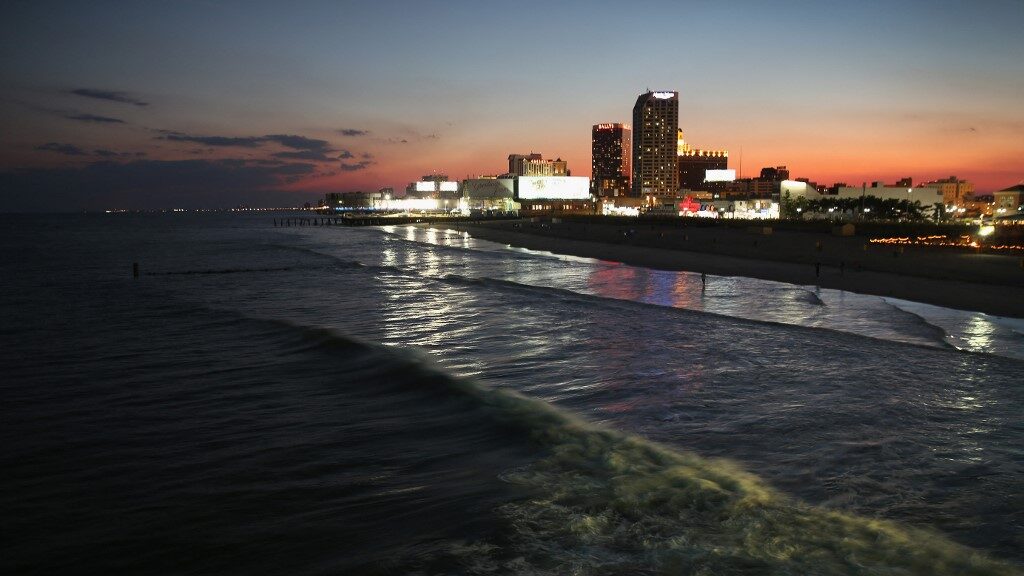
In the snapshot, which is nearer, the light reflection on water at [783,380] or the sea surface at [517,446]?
the sea surface at [517,446]

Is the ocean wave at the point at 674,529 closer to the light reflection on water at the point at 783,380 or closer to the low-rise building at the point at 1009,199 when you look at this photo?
the light reflection on water at the point at 783,380

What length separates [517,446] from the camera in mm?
10289

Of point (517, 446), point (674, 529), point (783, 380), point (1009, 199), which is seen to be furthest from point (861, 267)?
point (1009, 199)

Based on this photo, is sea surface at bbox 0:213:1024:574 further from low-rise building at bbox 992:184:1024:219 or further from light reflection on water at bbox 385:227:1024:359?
low-rise building at bbox 992:184:1024:219

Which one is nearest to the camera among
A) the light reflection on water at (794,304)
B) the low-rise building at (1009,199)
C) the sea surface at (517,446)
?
the sea surface at (517,446)

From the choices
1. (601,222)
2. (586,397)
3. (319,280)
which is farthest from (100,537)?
(601,222)

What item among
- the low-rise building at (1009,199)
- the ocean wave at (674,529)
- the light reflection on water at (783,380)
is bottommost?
the ocean wave at (674,529)

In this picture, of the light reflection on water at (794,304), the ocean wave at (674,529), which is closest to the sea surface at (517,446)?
the ocean wave at (674,529)

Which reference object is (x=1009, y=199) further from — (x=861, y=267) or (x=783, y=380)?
(x=783, y=380)

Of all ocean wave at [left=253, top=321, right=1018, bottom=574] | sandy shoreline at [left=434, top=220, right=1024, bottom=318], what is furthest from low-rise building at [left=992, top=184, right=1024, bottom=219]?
ocean wave at [left=253, top=321, right=1018, bottom=574]

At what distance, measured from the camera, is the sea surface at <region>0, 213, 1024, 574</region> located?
23.0ft

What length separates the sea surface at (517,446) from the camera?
700cm

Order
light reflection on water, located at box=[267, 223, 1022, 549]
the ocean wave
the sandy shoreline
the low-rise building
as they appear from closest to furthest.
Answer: the ocean wave < light reflection on water, located at box=[267, 223, 1022, 549] < the sandy shoreline < the low-rise building

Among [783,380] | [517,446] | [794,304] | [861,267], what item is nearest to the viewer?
[517,446]
